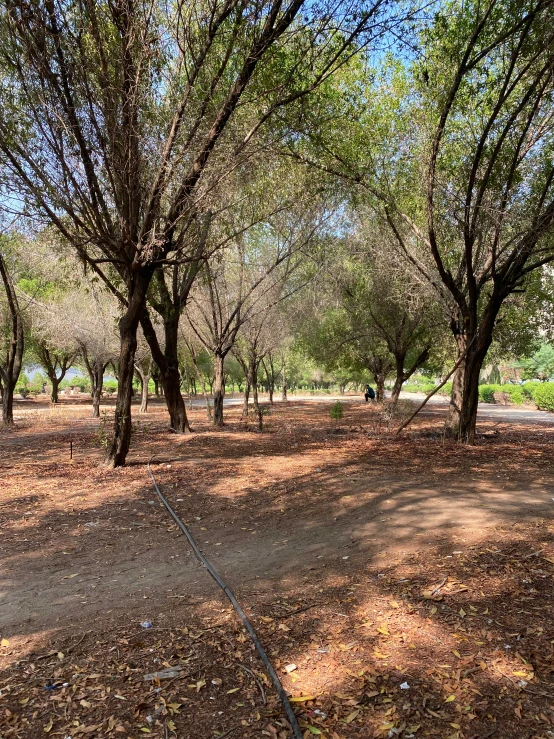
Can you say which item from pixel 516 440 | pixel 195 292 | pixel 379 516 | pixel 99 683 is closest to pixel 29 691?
pixel 99 683

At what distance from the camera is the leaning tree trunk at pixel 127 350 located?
824cm

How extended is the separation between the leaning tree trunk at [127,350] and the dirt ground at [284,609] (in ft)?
4.14

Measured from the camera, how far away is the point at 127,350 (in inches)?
329

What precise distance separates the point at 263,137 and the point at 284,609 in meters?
7.92

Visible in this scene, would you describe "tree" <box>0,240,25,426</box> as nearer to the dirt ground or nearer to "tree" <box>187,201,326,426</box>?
"tree" <box>187,201,326,426</box>

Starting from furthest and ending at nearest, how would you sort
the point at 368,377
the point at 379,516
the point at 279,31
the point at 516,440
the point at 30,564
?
the point at 368,377 → the point at 516,440 → the point at 279,31 → the point at 379,516 → the point at 30,564

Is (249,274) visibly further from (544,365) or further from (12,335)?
(544,365)

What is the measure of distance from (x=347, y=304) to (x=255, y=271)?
15.0 feet

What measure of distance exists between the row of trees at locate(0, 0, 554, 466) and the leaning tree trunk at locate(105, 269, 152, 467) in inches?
1.3

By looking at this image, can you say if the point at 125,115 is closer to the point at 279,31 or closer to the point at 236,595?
the point at 279,31

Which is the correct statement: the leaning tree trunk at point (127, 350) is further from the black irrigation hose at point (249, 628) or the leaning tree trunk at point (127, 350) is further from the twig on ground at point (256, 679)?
the twig on ground at point (256, 679)

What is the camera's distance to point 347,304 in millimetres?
20453

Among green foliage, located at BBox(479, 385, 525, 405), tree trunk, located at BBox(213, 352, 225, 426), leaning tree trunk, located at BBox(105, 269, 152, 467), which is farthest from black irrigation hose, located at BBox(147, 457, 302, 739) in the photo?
green foliage, located at BBox(479, 385, 525, 405)

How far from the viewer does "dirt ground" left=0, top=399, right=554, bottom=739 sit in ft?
8.07
